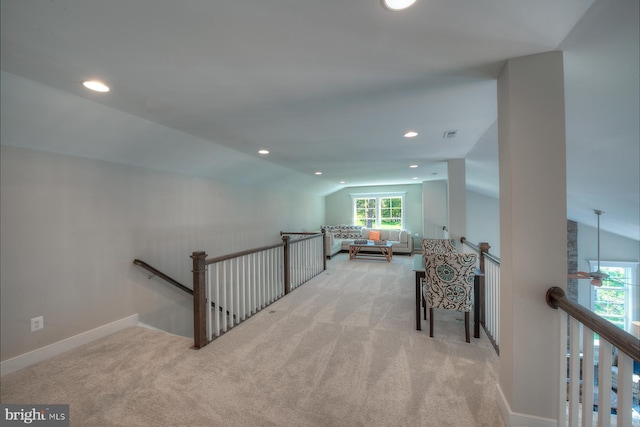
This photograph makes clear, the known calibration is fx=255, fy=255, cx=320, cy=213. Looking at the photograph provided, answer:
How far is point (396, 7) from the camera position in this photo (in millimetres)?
1149

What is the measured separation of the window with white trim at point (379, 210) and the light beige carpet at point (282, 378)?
20.8ft

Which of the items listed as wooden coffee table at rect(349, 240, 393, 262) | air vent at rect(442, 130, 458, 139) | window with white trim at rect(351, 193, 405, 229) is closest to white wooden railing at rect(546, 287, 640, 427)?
air vent at rect(442, 130, 458, 139)

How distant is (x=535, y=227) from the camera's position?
1504 mm

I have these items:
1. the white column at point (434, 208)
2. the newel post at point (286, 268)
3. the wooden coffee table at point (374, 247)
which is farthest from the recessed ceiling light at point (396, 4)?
the white column at point (434, 208)

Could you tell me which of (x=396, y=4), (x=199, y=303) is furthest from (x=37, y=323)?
(x=396, y=4)

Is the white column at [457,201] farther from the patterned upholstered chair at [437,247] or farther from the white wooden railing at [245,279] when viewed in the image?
the white wooden railing at [245,279]

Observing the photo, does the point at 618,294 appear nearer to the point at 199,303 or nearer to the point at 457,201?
the point at 457,201

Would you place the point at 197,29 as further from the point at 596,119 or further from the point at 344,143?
the point at 596,119

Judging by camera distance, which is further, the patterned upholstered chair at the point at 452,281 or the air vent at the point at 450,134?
the air vent at the point at 450,134

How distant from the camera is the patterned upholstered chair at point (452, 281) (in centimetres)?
259

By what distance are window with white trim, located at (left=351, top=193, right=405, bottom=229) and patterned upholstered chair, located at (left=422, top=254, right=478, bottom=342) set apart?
662cm

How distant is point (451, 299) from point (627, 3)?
237cm

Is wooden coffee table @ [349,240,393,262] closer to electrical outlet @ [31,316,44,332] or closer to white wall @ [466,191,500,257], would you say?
white wall @ [466,191,500,257]

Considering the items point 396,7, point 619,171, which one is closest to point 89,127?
point 396,7
